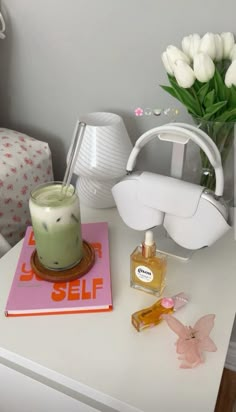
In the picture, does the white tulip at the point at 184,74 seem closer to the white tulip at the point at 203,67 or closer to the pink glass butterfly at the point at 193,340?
the white tulip at the point at 203,67

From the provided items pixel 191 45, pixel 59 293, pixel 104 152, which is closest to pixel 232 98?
A: pixel 191 45

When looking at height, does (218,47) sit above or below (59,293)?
above

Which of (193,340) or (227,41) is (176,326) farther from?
(227,41)

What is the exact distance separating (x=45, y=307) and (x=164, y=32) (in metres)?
0.71

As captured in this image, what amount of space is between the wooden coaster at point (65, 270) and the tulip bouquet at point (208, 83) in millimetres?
307

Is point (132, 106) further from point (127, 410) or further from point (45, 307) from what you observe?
point (127, 410)

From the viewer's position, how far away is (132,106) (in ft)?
3.42

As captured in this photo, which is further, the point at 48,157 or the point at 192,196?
the point at 48,157

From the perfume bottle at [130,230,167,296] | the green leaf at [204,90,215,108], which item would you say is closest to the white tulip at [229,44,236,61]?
the green leaf at [204,90,215,108]

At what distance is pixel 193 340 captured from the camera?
23.5 inches

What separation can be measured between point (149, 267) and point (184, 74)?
40 cm

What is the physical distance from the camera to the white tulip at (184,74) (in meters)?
0.75

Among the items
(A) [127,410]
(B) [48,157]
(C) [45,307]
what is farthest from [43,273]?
(B) [48,157]

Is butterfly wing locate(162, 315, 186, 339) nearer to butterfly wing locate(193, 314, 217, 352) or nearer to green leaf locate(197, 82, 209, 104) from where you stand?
butterfly wing locate(193, 314, 217, 352)
